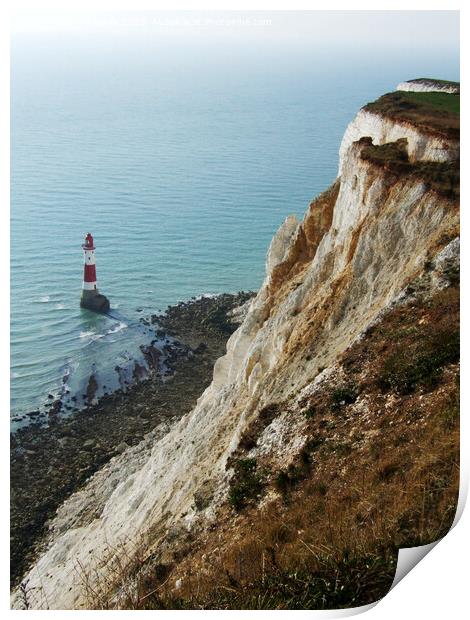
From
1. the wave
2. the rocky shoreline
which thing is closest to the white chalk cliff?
the rocky shoreline

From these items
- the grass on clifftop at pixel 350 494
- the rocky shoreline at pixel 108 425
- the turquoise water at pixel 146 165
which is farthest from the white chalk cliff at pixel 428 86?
the rocky shoreline at pixel 108 425

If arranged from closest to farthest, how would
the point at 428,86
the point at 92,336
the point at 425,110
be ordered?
the point at 425,110, the point at 428,86, the point at 92,336

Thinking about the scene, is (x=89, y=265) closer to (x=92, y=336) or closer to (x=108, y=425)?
(x=108, y=425)

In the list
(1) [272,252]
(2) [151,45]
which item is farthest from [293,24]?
(1) [272,252]

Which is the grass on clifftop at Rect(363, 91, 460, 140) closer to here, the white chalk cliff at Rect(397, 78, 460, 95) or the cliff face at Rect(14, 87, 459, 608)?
the cliff face at Rect(14, 87, 459, 608)

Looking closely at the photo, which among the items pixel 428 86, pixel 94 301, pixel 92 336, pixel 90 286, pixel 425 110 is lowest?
pixel 92 336

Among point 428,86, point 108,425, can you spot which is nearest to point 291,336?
point 428,86

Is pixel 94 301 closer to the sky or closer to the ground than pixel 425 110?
closer to the ground

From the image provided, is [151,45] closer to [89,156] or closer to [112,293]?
[89,156]
